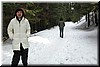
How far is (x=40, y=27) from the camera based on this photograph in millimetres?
28125

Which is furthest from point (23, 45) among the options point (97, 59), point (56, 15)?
point (56, 15)

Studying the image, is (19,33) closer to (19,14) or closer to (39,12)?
(19,14)

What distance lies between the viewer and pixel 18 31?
6.54 meters

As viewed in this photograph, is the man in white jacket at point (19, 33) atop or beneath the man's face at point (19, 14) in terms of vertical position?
beneath

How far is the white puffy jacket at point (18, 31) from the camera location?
6.50m

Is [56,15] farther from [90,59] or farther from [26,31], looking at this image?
[26,31]

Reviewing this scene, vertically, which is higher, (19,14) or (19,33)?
(19,14)

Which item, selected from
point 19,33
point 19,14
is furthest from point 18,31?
point 19,14

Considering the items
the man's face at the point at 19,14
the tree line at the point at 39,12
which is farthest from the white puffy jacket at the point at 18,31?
the tree line at the point at 39,12

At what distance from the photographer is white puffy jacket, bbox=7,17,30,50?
650 centimetres

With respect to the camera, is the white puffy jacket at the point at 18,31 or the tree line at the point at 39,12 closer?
the white puffy jacket at the point at 18,31

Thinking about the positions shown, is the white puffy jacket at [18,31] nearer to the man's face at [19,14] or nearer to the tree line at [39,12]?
the man's face at [19,14]

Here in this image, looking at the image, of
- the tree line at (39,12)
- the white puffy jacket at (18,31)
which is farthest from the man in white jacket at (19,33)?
the tree line at (39,12)

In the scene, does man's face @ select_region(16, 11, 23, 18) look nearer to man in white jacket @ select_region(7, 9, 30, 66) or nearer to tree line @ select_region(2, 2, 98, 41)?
man in white jacket @ select_region(7, 9, 30, 66)
